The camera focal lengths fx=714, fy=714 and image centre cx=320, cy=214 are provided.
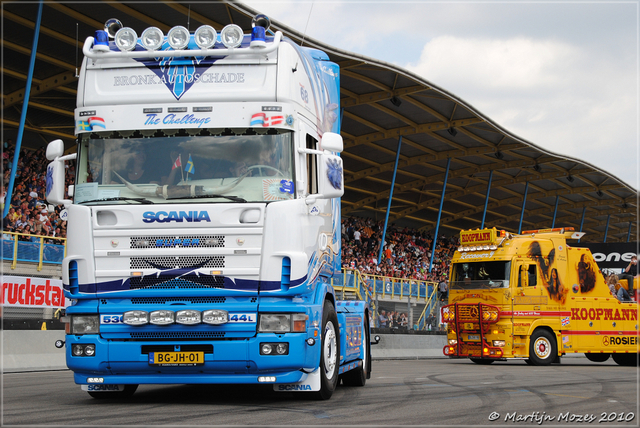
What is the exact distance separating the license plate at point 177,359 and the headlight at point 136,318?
15.8 inches

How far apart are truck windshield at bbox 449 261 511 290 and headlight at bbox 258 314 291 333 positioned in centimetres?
1284

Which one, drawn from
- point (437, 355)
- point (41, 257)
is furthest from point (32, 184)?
point (437, 355)

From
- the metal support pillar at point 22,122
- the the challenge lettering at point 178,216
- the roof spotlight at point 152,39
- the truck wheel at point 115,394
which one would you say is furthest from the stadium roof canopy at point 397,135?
the truck wheel at point 115,394

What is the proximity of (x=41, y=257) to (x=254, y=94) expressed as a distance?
11.3m

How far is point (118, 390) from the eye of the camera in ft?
27.9

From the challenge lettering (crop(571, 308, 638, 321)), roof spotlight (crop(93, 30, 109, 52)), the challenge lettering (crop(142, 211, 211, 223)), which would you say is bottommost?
the challenge lettering (crop(571, 308, 638, 321))

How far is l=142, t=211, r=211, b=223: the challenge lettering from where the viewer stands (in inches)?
307

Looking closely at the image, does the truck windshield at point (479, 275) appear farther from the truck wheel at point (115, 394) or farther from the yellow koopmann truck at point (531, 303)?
the truck wheel at point (115, 394)

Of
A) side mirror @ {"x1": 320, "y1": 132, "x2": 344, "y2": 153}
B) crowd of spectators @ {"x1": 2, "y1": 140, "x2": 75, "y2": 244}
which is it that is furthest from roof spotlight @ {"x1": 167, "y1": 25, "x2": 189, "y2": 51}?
crowd of spectators @ {"x1": 2, "y1": 140, "x2": 75, "y2": 244}

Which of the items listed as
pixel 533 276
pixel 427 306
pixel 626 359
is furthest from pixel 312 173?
pixel 427 306

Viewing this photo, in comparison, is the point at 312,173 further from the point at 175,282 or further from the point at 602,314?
the point at 602,314

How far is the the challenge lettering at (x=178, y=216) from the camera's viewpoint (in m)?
7.81

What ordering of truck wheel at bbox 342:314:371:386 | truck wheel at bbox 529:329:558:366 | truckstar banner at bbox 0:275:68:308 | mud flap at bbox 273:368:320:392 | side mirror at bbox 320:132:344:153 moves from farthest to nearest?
truck wheel at bbox 529:329:558:366 < truckstar banner at bbox 0:275:68:308 < truck wheel at bbox 342:314:371:386 < mud flap at bbox 273:368:320:392 < side mirror at bbox 320:132:344:153

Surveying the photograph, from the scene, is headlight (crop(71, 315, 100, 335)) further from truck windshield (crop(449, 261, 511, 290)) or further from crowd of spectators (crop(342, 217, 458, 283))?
crowd of spectators (crop(342, 217, 458, 283))
